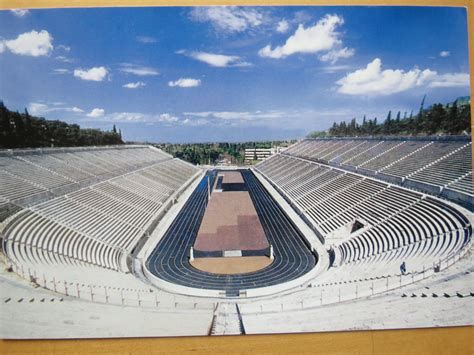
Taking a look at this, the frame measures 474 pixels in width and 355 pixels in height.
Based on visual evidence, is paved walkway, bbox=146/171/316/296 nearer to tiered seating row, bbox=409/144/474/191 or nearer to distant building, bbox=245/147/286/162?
tiered seating row, bbox=409/144/474/191

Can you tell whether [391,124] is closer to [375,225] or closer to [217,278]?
[375,225]

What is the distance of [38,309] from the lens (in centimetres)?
556

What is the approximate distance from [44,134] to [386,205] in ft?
39.0

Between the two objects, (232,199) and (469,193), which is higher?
(469,193)

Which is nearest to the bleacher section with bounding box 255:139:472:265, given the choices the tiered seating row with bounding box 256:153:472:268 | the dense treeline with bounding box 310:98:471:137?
the tiered seating row with bounding box 256:153:472:268

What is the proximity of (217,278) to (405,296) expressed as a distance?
438cm

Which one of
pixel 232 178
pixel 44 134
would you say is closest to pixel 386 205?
pixel 44 134

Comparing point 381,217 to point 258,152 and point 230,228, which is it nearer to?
point 230,228

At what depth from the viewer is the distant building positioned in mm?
25814

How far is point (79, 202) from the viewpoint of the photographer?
1070cm

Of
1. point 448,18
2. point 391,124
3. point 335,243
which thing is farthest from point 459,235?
point 391,124

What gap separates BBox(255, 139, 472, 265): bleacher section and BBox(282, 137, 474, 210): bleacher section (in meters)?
0.04

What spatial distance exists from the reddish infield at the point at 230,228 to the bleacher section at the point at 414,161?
5439 mm

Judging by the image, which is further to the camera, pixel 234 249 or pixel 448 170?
pixel 448 170
